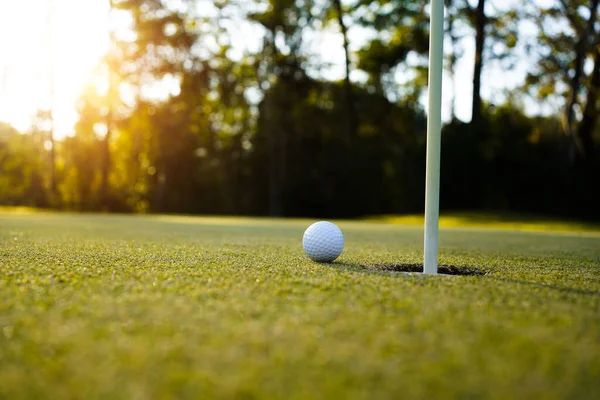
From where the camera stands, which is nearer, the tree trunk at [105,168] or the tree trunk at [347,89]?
the tree trunk at [347,89]

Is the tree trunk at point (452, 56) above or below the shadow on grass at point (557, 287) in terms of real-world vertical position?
above

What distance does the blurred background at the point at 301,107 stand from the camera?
19953mm

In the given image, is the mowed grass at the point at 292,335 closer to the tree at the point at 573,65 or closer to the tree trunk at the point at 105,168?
the tree at the point at 573,65

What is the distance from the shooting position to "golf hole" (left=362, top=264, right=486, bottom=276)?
382 centimetres

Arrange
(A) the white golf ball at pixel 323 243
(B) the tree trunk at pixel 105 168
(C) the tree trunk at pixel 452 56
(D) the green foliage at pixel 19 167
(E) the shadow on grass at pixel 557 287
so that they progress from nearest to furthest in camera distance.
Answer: (E) the shadow on grass at pixel 557 287
(A) the white golf ball at pixel 323 243
(C) the tree trunk at pixel 452 56
(B) the tree trunk at pixel 105 168
(D) the green foliage at pixel 19 167

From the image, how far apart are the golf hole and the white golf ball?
0.30 m

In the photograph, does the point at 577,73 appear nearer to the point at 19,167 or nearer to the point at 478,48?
the point at 478,48

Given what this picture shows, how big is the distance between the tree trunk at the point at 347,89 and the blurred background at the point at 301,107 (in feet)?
0.29

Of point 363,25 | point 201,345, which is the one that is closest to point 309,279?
point 201,345

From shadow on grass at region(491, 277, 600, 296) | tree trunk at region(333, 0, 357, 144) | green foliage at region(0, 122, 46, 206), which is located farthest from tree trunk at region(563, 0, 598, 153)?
green foliage at region(0, 122, 46, 206)

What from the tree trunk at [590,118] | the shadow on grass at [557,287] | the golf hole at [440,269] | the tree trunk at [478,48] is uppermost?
the tree trunk at [478,48]

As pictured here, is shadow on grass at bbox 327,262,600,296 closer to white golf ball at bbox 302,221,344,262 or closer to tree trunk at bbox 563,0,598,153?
white golf ball at bbox 302,221,344,262

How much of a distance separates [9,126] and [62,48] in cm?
1433

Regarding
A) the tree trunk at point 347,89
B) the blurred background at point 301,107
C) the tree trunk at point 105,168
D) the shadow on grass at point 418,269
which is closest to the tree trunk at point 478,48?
the blurred background at point 301,107
